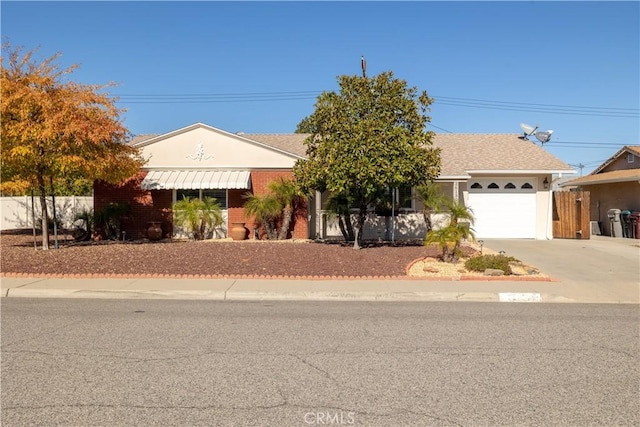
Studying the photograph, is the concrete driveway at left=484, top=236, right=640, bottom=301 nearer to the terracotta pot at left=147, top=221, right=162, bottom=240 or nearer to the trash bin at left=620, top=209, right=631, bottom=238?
the trash bin at left=620, top=209, right=631, bottom=238

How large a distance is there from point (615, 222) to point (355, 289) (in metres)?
15.7

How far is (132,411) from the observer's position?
14.0ft

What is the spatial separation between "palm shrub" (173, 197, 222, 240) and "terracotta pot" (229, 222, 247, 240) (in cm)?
67

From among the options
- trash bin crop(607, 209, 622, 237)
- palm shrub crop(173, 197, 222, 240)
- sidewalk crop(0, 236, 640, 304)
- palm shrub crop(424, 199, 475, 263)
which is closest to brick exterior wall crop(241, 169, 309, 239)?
palm shrub crop(173, 197, 222, 240)

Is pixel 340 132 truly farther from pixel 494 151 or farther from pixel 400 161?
pixel 494 151

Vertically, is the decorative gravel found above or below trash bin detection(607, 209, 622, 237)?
below

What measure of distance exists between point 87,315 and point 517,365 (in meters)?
6.37

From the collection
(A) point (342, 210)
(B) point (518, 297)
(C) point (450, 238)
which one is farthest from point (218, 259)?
(B) point (518, 297)

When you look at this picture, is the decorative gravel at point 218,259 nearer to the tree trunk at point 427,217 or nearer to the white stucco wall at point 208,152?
the tree trunk at point 427,217

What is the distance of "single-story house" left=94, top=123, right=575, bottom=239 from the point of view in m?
19.0

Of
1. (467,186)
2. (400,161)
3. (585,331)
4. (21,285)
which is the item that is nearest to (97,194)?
→ (21,285)

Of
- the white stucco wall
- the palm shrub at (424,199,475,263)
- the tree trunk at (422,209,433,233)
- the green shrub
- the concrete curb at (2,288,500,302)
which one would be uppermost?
the white stucco wall

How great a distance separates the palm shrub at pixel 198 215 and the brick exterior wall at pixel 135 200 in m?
0.78

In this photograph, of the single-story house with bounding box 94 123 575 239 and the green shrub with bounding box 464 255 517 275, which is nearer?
the green shrub with bounding box 464 255 517 275
